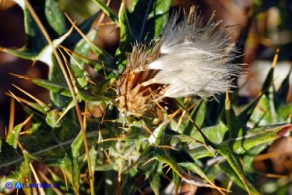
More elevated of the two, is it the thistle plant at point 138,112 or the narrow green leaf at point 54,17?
the narrow green leaf at point 54,17

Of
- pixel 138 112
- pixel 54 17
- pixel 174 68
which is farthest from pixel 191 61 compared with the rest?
pixel 54 17

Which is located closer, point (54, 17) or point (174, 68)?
point (174, 68)

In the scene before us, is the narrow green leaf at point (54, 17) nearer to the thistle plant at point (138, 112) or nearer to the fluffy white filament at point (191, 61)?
the thistle plant at point (138, 112)

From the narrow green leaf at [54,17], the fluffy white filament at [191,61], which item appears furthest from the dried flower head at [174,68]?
the narrow green leaf at [54,17]

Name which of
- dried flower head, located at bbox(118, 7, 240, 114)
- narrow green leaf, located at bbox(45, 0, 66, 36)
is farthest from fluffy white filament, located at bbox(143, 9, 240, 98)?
narrow green leaf, located at bbox(45, 0, 66, 36)

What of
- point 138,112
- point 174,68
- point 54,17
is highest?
point 54,17

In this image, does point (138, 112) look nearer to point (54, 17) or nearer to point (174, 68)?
point (174, 68)

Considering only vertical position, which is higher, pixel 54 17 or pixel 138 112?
pixel 54 17

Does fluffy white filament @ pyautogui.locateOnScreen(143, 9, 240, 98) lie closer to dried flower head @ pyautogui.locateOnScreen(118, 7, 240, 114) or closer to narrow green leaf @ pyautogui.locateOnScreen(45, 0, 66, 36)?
dried flower head @ pyautogui.locateOnScreen(118, 7, 240, 114)
